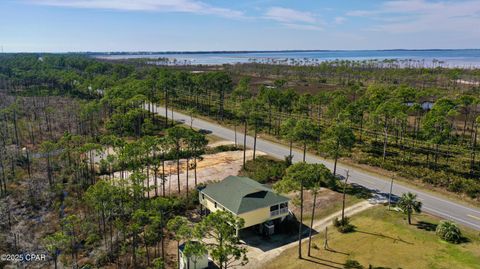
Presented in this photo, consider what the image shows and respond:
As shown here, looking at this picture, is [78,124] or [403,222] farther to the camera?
[78,124]

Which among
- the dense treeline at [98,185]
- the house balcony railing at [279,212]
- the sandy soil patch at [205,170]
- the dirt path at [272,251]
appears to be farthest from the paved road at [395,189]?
the house balcony railing at [279,212]

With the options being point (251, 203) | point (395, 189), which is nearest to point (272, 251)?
point (251, 203)

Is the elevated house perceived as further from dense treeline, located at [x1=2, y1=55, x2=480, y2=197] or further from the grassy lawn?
dense treeline, located at [x1=2, y1=55, x2=480, y2=197]

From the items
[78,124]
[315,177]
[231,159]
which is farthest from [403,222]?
[78,124]

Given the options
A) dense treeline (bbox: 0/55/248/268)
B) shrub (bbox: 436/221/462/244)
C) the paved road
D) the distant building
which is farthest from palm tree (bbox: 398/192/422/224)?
the distant building

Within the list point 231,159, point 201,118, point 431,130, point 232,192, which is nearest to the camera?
point 232,192

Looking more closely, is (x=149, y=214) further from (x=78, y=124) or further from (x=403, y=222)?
(x=78, y=124)
